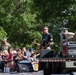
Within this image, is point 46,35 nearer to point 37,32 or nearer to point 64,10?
point 64,10

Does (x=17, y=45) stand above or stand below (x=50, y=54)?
below

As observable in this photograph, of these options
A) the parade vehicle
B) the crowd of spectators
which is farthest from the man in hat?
the crowd of spectators

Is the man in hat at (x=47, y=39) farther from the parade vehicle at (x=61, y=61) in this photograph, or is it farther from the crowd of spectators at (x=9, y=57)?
the crowd of spectators at (x=9, y=57)

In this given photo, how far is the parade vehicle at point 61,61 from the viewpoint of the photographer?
26.8 ft

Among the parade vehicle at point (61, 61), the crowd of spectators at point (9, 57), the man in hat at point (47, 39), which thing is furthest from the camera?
the crowd of spectators at point (9, 57)

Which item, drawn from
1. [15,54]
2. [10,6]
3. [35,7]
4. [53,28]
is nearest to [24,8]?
[10,6]

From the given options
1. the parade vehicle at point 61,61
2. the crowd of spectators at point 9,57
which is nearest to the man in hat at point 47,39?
the parade vehicle at point 61,61

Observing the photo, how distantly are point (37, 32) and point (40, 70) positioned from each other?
24.3 m

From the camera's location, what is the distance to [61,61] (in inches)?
327

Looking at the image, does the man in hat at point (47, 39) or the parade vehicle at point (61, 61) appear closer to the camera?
the parade vehicle at point (61, 61)

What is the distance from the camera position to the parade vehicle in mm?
8180

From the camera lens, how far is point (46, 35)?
448 inches

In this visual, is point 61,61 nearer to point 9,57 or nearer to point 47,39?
point 47,39

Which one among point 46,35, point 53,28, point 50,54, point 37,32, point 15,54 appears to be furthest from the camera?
point 37,32
